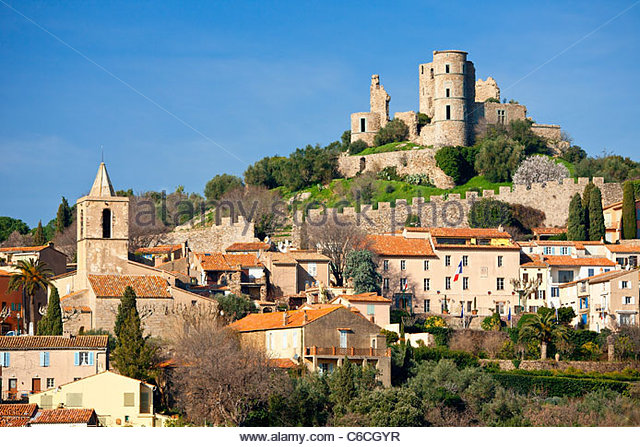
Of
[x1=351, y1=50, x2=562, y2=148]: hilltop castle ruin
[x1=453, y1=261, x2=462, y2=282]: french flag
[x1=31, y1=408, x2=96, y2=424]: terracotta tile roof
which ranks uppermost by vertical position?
[x1=351, y1=50, x2=562, y2=148]: hilltop castle ruin

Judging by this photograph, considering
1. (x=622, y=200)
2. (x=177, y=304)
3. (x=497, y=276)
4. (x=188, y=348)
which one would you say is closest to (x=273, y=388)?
(x=188, y=348)

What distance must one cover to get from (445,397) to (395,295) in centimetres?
1312

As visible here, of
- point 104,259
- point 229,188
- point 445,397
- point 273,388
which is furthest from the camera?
point 229,188

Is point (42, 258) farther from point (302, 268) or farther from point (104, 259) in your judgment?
point (302, 268)

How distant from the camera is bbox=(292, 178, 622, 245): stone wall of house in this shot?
63.2 m

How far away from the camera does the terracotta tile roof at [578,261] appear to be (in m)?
52.5

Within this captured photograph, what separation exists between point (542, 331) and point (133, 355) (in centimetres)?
1526

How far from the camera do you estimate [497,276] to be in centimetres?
5209

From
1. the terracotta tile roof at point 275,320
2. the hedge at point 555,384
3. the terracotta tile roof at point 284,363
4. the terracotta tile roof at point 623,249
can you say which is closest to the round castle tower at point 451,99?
the terracotta tile roof at point 623,249

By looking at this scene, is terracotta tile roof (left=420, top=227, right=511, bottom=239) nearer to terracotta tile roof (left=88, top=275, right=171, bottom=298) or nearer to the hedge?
terracotta tile roof (left=88, top=275, right=171, bottom=298)

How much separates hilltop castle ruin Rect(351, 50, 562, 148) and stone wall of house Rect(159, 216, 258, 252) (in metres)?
17.5

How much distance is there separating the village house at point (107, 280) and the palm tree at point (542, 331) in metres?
11.7

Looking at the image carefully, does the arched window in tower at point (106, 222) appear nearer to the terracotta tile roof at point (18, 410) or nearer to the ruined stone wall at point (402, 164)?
the terracotta tile roof at point (18, 410)

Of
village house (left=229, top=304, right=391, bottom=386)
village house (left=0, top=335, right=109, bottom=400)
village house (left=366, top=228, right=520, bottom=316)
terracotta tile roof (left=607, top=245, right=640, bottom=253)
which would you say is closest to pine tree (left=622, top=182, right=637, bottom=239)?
terracotta tile roof (left=607, top=245, right=640, bottom=253)
